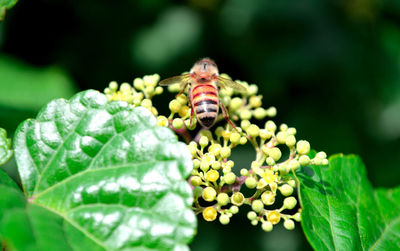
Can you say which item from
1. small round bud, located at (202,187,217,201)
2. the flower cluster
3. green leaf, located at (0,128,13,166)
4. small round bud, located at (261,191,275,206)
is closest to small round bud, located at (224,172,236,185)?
the flower cluster

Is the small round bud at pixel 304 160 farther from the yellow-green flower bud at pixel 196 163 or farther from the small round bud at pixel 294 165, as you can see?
the yellow-green flower bud at pixel 196 163

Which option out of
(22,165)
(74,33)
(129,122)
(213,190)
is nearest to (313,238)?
(213,190)

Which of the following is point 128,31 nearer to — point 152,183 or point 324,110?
point 324,110

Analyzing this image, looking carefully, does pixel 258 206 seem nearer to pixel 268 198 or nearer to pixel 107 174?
pixel 268 198

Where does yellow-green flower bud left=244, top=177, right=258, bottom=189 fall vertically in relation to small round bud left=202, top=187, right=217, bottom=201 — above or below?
above

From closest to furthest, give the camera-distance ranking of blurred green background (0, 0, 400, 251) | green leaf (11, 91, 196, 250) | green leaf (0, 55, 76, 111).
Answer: green leaf (11, 91, 196, 250)
green leaf (0, 55, 76, 111)
blurred green background (0, 0, 400, 251)

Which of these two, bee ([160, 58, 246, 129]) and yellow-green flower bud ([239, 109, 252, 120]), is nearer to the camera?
bee ([160, 58, 246, 129])

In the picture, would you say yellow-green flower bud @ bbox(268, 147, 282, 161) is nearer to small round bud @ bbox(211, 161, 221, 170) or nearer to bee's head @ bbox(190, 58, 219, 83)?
small round bud @ bbox(211, 161, 221, 170)

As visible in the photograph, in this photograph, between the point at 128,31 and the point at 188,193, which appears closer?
the point at 188,193
